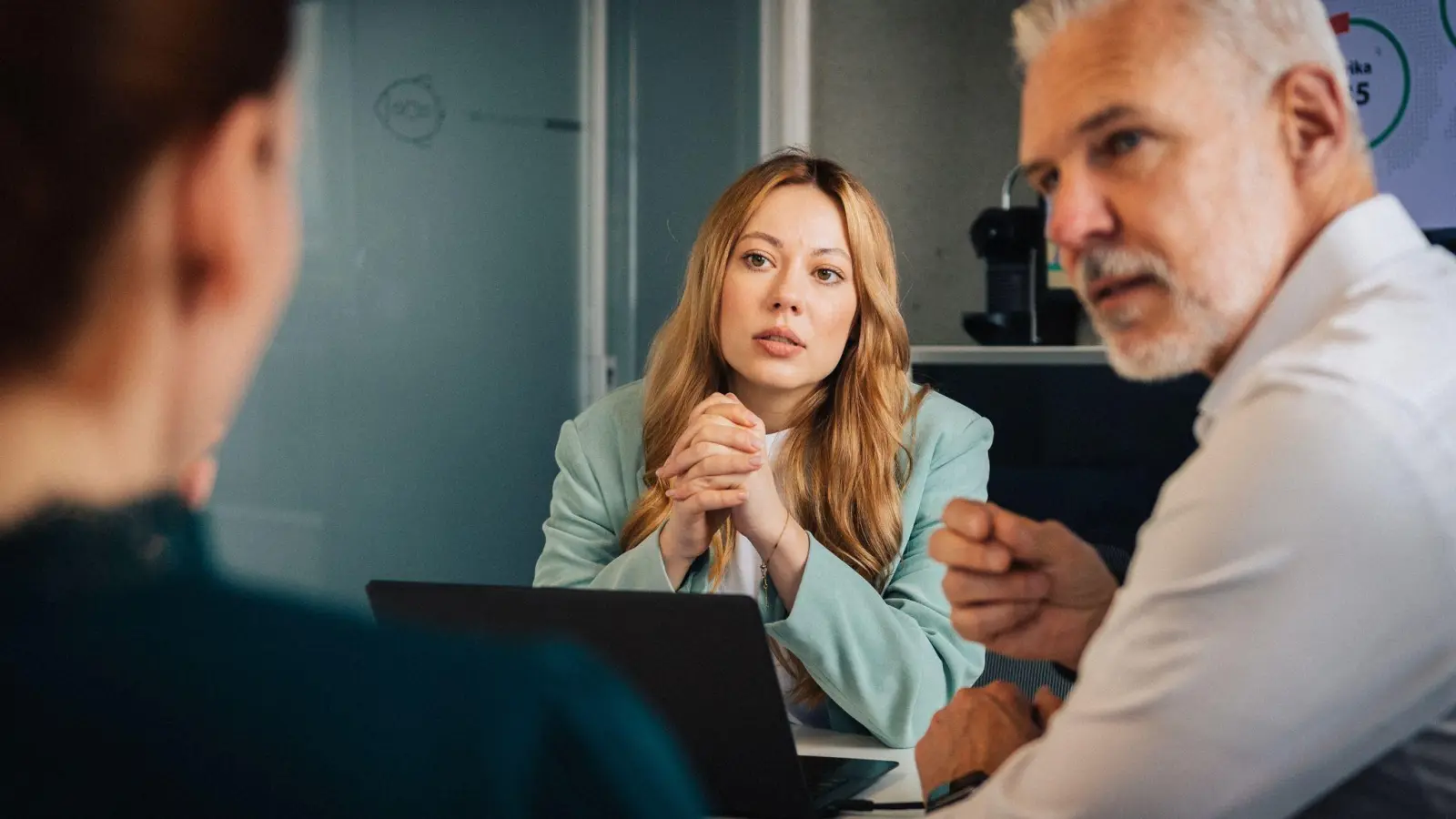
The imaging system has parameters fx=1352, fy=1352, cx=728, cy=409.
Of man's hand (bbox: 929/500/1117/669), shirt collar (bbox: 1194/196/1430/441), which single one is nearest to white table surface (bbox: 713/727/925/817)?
man's hand (bbox: 929/500/1117/669)

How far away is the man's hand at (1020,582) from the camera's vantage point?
1.21 m

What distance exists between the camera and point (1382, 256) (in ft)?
3.38

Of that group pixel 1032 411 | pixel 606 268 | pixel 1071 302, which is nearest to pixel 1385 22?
pixel 1071 302

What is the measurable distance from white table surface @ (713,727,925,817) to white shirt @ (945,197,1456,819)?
0.39m

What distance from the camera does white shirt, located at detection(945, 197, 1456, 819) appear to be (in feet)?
2.84

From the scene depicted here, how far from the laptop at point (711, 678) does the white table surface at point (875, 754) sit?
3.2 inches

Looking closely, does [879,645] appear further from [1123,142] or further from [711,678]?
[1123,142]

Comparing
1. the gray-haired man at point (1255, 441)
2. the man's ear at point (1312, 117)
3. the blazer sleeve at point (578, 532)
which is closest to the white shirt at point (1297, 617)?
the gray-haired man at point (1255, 441)

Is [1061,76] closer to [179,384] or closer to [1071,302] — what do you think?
[179,384]

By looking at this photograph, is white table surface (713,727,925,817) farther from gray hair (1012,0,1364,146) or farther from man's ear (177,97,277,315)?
man's ear (177,97,277,315)

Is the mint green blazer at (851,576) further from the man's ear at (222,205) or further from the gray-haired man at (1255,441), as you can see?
the man's ear at (222,205)

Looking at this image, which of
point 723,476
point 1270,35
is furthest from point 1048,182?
point 723,476

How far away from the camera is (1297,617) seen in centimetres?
87

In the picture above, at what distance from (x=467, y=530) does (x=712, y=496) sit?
1.81 metres
